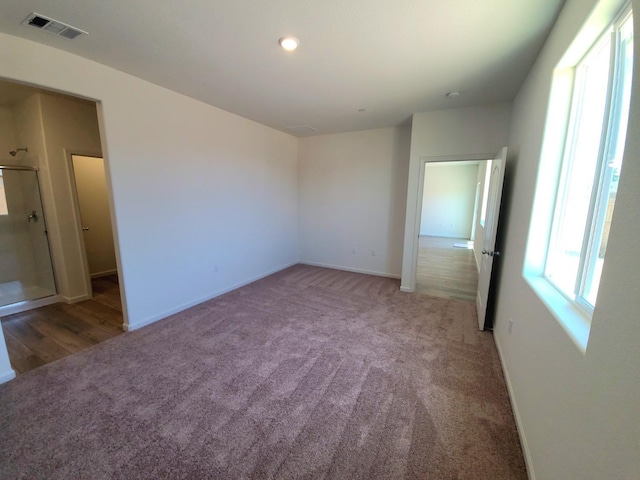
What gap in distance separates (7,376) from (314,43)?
144 inches

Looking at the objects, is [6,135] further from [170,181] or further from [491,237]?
[491,237]

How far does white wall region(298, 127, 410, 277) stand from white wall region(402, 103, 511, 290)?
68 cm

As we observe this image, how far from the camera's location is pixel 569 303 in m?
1.41

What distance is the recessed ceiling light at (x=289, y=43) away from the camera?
197cm

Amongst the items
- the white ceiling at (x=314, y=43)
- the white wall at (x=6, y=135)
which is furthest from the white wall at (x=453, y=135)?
the white wall at (x=6, y=135)

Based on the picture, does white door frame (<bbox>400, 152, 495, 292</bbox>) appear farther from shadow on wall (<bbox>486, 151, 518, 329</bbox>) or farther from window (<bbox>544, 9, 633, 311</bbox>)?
window (<bbox>544, 9, 633, 311</bbox>)

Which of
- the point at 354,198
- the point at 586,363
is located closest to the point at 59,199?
the point at 354,198

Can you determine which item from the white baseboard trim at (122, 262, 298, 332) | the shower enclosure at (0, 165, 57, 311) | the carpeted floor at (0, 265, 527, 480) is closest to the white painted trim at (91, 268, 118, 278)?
the shower enclosure at (0, 165, 57, 311)

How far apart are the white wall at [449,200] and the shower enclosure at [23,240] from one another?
387 inches

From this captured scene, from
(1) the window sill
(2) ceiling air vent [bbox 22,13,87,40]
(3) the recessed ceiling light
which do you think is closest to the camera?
(1) the window sill

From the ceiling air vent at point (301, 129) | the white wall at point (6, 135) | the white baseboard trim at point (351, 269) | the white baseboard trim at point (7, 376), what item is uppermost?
the ceiling air vent at point (301, 129)

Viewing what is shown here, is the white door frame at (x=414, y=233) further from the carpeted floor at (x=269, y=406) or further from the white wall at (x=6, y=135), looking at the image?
the white wall at (x=6, y=135)

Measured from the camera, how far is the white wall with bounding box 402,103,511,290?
3303mm

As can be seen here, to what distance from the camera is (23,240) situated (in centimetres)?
371
